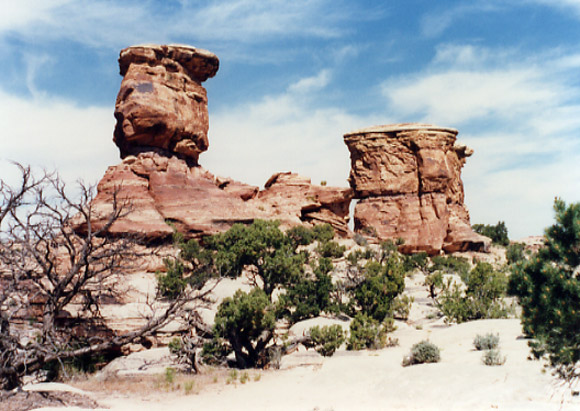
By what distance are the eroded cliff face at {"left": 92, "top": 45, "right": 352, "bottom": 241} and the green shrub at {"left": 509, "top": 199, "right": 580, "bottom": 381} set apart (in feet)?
79.4

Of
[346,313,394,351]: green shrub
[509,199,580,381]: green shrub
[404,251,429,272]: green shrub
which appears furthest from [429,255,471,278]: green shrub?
[509,199,580,381]: green shrub

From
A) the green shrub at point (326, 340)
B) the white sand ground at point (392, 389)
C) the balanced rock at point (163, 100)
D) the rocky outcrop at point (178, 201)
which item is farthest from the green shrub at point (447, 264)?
the white sand ground at point (392, 389)

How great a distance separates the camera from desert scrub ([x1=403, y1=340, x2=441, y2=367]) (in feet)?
41.4

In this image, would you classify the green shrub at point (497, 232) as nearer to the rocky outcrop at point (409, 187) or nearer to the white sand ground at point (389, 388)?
the rocky outcrop at point (409, 187)

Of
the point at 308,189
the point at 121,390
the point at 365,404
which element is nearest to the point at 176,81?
the point at 308,189

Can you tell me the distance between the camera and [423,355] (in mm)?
12633

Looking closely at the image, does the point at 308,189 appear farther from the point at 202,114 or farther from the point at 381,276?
the point at 381,276

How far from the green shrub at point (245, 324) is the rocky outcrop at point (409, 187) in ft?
93.0

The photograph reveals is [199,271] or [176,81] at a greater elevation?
[176,81]

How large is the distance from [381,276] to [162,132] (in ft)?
66.1

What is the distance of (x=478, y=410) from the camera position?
8.63 metres

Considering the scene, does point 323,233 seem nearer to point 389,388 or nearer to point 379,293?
point 379,293

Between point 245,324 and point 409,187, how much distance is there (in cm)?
3172

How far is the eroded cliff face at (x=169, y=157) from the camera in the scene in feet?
105
